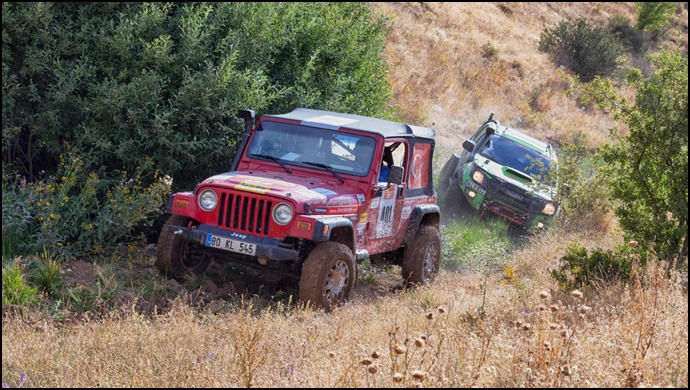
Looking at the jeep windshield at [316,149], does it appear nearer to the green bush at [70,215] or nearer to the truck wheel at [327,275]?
the truck wheel at [327,275]

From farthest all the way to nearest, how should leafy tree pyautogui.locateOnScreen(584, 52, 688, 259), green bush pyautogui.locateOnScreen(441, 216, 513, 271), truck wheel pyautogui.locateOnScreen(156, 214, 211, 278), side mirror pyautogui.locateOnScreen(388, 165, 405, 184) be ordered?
1. green bush pyautogui.locateOnScreen(441, 216, 513, 271)
2. side mirror pyautogui.locateOnScreen(388, 165, 405, 184)
3. truck wheel pyautogui.locateOnScreen(156, 214, 211, 278)
4. leafy tree pyautogui.locateOnScreen(584, 52, 688, 259)

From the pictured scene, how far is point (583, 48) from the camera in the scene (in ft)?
108

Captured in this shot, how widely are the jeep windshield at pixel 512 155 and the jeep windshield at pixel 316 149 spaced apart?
6.30 meters

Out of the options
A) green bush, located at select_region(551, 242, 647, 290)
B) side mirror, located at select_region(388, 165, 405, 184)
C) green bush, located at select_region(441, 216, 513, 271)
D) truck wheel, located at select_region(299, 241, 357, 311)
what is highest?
side mirror, located at select_region(388, 165, 405, 184)

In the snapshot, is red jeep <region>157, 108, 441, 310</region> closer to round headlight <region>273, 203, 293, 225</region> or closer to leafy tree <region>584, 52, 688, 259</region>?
round headlight <region>273, 203, 293, 225</region>

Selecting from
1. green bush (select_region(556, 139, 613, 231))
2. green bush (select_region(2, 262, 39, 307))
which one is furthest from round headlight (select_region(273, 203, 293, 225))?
green bush (select_region(556, 139, 613, 231))

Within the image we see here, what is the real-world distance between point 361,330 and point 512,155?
8702mm

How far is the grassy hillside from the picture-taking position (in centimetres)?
472

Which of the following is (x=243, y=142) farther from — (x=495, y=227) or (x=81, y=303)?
(x=495, y=227)

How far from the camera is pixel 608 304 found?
688 centimetres

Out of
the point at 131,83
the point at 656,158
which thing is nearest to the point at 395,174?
the point at 656,158

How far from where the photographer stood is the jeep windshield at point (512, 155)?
1407 centimetres

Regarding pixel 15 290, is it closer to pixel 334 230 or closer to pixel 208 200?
pixel 208 200

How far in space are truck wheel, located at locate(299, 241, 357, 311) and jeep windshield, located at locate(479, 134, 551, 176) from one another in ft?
23.3
